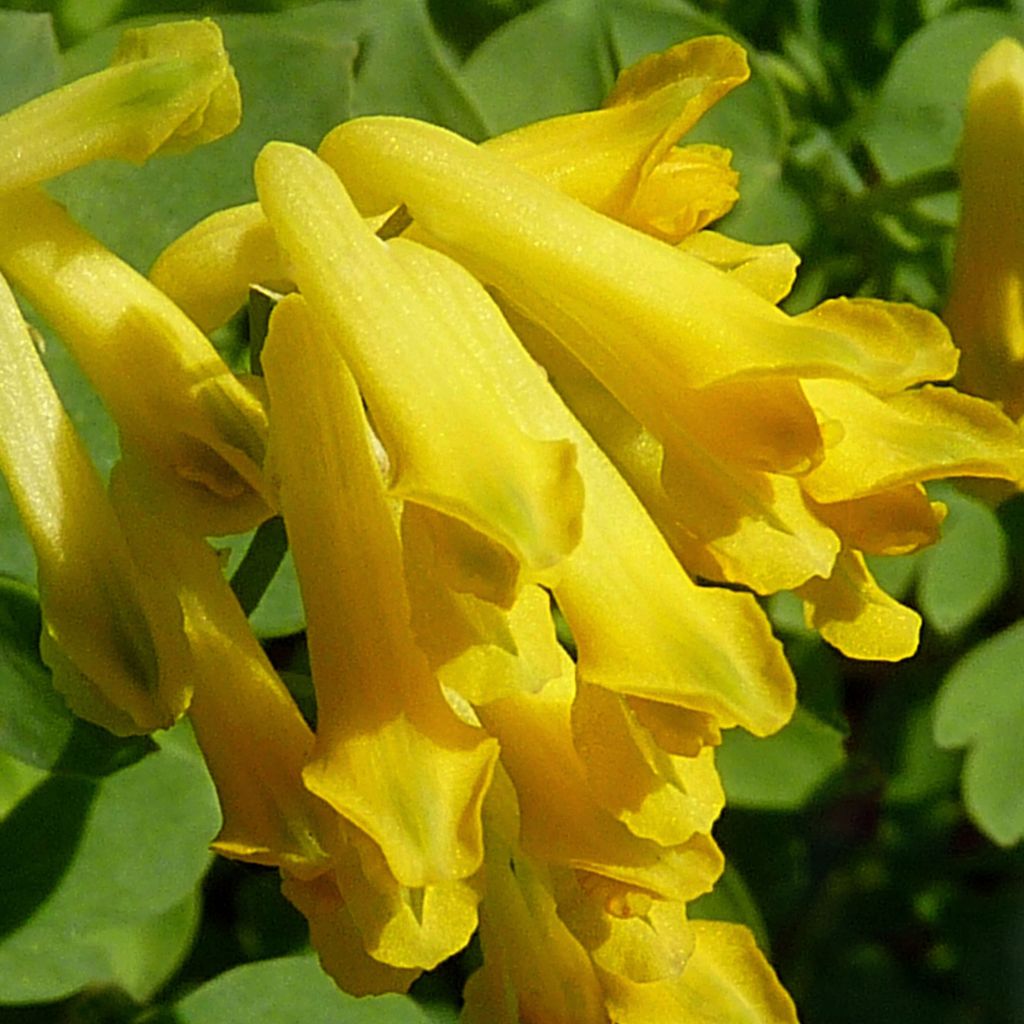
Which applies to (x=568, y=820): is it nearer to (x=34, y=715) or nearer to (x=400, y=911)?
(x=400, y=911)

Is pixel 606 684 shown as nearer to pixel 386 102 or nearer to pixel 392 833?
pixel 392 833

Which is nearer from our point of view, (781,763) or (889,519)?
Result: (889,519)

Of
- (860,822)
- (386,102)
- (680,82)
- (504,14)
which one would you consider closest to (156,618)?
(680,82)

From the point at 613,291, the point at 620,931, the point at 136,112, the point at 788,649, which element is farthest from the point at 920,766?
the point at 136,112

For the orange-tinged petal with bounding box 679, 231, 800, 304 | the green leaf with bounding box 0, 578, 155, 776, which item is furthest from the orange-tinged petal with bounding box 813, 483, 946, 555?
the green leaf with bounding box 0, 578, 155, 776

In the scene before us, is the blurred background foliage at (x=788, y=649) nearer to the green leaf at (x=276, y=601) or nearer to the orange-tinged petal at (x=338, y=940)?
the green leaf at (x=276, y=601)

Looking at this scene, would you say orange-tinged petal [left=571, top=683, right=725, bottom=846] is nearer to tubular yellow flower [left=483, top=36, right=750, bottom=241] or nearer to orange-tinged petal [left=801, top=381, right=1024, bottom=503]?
orange-tinged petal [left=801, top=381, right=1024, bottom=503]
